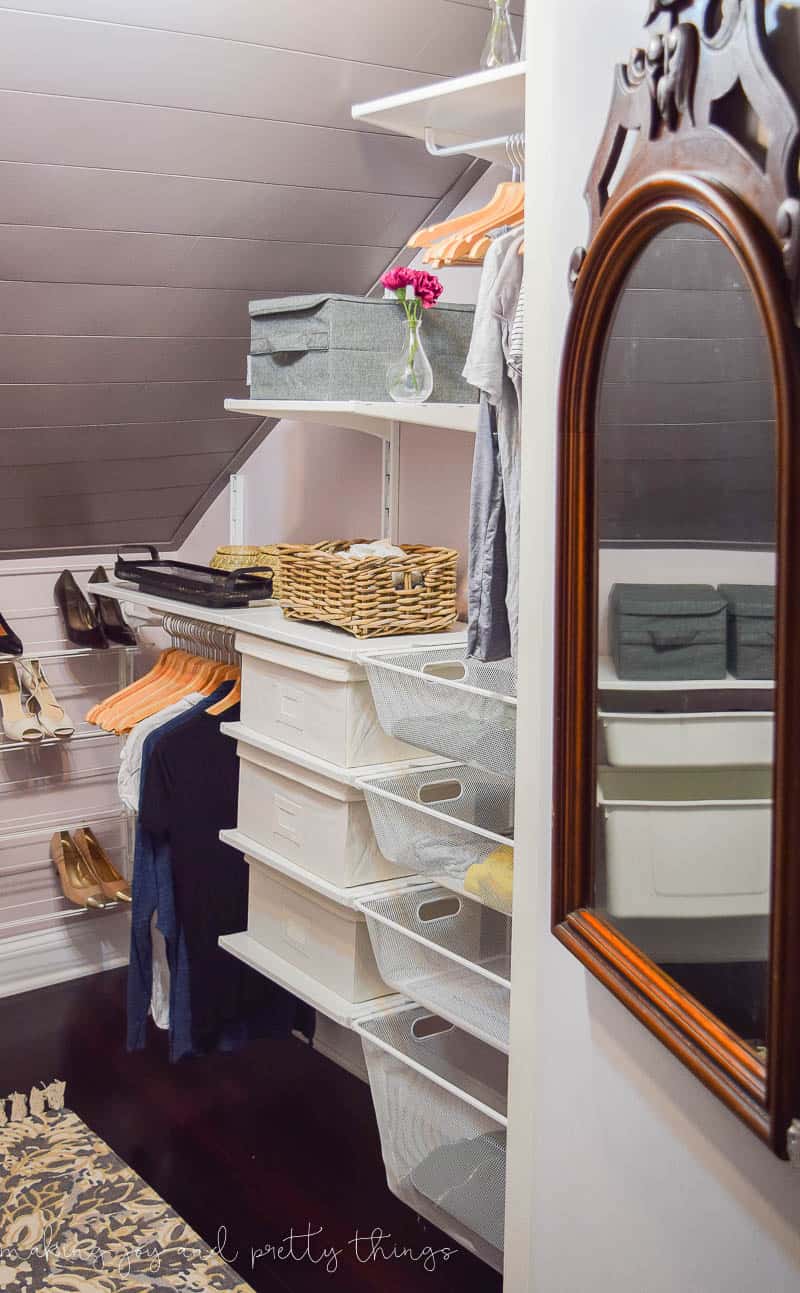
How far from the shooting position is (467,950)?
1923 mm

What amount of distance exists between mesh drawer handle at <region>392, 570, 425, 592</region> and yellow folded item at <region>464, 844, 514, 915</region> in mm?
545

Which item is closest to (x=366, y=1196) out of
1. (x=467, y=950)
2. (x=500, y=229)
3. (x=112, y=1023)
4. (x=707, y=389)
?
(x=467, y=950)

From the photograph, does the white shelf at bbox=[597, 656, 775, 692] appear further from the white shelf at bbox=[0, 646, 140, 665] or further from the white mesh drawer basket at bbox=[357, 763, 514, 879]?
the white shelf at bbox=[0, 646, 140, 665]

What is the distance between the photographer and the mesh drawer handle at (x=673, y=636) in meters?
0.90

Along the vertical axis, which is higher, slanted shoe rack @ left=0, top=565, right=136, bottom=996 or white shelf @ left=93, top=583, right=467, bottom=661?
white shelf @ left=93, top=583, right=467, bottom=661

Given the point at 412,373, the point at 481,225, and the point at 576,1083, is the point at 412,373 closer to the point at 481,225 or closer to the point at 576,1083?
the point at 481,225

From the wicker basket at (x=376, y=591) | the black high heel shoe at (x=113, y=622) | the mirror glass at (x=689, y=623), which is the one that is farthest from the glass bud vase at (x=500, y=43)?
the black high heel shoe at (x=113, y=622)

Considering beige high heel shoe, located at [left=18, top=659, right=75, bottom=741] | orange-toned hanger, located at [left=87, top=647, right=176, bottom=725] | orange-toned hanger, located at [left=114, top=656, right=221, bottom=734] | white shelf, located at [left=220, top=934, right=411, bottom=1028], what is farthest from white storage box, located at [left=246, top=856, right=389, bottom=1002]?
beige high heel shoe, located at [left=18, top=659, right=75, bottom=741]

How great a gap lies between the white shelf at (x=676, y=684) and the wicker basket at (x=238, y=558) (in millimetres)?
1808

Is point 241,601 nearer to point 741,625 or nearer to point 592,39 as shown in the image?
point 592,39

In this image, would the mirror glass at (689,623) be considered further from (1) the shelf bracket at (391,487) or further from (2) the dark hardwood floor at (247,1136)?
(1) the shelf bracket at (391,487)

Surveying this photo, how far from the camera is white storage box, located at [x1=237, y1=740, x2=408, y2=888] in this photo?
6.77 feet

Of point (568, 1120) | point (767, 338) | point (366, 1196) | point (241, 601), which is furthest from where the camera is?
point (241, 601)

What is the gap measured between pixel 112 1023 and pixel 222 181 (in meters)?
1.97
